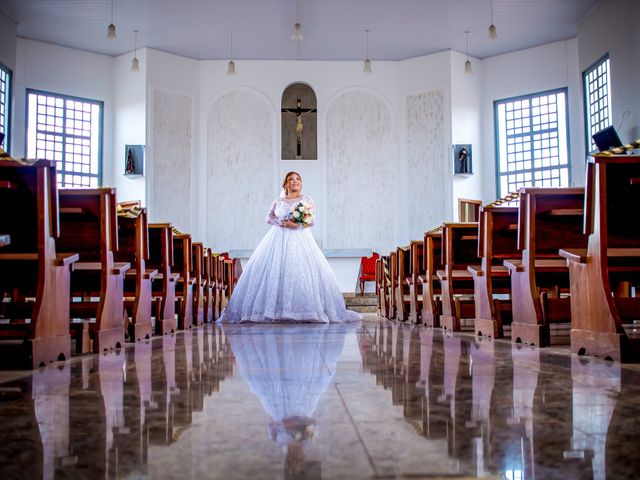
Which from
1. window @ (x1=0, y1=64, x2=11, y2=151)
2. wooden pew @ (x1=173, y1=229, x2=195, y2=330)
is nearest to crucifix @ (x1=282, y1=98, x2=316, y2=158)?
window @ (x1=0, y1=64, x2=11, y2=151)

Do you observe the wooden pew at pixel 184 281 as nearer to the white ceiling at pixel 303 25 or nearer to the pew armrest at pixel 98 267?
the pew armrest at pixel 98 267

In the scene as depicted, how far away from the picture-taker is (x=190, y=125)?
46.2 ft

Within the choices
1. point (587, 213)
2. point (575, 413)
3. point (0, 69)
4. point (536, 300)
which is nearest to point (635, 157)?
point (587, 213)

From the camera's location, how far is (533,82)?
13.6m

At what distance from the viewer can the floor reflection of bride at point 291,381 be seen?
1.22 metres

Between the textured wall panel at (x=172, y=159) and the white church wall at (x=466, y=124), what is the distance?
561 centimetres

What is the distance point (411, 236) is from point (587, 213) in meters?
10.7

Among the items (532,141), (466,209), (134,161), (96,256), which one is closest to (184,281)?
(96,256)

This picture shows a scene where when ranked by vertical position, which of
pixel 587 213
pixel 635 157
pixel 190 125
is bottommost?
pixel 587 213

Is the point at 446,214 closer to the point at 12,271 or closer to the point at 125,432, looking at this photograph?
the point at 12,271

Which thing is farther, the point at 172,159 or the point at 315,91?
the point at 315,91

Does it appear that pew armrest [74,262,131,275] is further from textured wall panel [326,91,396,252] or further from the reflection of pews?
textured wall panel [326,91,396,252]

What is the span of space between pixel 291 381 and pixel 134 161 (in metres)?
11.9

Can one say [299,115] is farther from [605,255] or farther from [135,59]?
[605,255]
